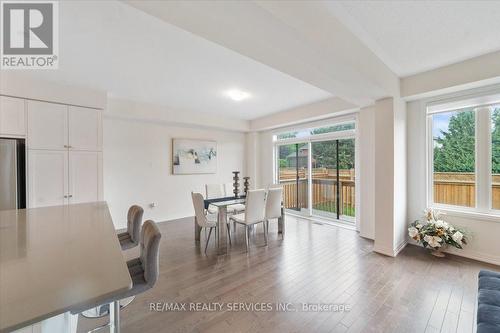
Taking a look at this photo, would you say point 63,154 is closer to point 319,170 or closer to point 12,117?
point 12,117

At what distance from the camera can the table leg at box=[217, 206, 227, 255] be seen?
10.4 ft

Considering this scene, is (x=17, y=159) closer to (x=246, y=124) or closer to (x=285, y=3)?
(x=285, y=3)

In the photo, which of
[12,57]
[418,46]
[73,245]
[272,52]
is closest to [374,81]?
[418,46]

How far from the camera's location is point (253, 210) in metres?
3.40

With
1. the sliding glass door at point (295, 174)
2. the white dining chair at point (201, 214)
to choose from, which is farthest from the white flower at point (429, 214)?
the white dining chair at point (201, 214)

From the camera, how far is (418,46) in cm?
228

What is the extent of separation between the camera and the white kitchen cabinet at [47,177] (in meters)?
3.05

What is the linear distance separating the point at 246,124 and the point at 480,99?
15.0 ft

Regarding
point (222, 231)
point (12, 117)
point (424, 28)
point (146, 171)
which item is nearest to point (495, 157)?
point (424, 28)

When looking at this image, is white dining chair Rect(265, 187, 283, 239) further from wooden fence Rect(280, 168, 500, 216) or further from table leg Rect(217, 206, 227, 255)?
wooden fence Rect(280, 168, 500, 216)

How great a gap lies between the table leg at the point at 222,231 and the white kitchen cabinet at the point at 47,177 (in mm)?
2460

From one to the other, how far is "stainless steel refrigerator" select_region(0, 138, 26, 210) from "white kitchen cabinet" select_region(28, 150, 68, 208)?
0.15 meters

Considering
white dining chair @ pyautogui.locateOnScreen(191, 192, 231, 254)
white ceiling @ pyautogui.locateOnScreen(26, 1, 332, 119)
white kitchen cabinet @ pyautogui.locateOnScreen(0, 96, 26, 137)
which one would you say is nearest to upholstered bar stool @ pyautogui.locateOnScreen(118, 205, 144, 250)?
white dining chair @ pyautogui.locateOnScreen(191, 192, 231, 254)

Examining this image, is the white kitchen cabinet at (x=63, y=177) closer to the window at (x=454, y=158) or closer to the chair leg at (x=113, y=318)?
the chair leg at (x=113, y=318)
